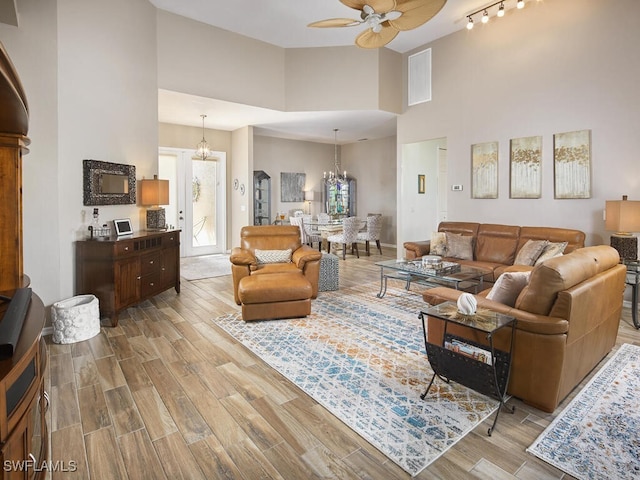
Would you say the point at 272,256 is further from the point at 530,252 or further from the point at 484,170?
the point at 484,170

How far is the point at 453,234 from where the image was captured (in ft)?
18.4

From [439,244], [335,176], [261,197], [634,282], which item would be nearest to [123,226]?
[439,244]

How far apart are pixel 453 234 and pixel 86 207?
16.1 ft

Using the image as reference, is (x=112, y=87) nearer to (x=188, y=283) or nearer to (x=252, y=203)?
(x=188, y=283)

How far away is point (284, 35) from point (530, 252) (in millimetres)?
5089

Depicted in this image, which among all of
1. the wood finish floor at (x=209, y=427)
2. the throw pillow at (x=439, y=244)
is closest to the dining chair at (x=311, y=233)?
the throw pillow at (x=439, y=244)

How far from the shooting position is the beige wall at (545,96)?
4422mm

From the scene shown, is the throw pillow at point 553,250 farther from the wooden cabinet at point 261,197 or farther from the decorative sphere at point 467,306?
the wooden cabinet at point 261,197

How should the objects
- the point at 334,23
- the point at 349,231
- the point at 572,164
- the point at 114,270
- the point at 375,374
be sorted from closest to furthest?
the point at 375,374, the point at 334,23, the point at 114,270, the point at 572,164, the point at 349,231

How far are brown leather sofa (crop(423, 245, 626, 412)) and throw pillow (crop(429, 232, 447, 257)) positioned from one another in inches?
113

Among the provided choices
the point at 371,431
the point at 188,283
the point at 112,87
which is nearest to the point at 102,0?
the point at 112,87

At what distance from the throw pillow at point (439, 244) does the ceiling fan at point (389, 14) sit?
2.96 m

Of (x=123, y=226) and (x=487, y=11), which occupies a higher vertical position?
(x=487, y=11)

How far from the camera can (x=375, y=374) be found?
9.19 feet
